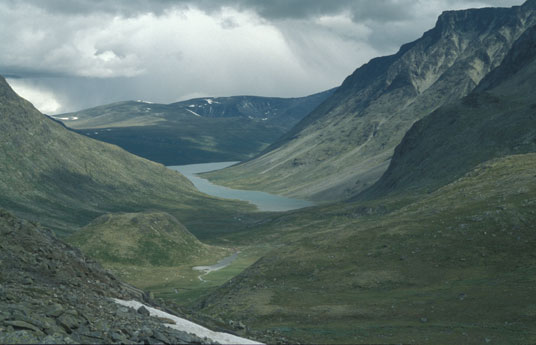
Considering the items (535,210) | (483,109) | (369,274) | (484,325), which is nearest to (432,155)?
(483,109)

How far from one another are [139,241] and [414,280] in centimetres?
9406

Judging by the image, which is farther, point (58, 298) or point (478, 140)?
point (478, 140)

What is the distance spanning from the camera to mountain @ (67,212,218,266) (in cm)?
13200

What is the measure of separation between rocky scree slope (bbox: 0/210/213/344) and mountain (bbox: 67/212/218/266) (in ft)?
293

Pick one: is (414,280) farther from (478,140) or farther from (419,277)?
(478,140)

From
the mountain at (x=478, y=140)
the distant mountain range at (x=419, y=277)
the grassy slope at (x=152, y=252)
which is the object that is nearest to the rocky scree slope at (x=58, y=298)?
the distant mountain range at (x=419, y=277)

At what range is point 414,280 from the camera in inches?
2598

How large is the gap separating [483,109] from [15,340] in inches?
7857

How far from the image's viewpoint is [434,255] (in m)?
71.9

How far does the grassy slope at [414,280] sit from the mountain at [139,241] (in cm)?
5712

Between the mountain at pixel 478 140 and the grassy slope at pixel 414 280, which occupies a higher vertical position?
the mountain at pixel 478 140

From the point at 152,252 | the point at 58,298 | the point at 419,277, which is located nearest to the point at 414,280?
the point at 419,277

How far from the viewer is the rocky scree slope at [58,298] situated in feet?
75.1

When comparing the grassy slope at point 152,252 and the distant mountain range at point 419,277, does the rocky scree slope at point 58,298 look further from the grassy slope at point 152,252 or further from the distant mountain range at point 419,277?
the grassy slope at point 152,252
